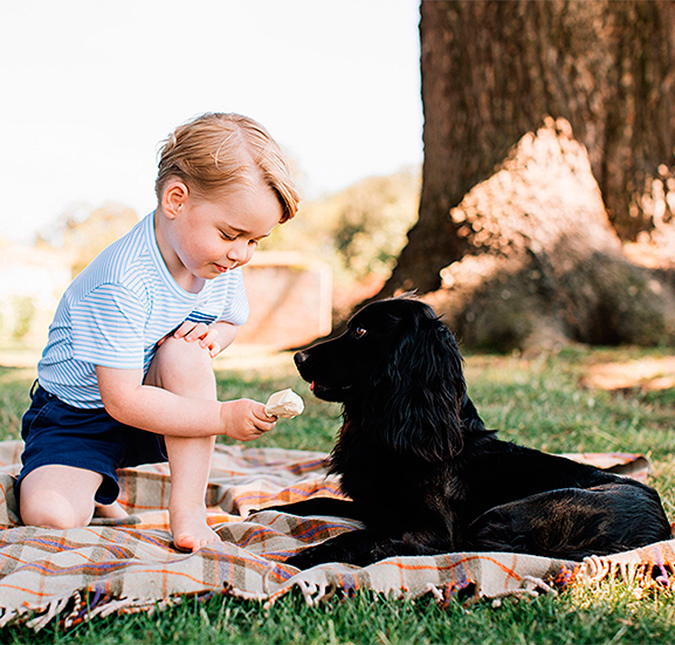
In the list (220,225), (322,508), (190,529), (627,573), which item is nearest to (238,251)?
(220,225)

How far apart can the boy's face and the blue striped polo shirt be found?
0.12 meters

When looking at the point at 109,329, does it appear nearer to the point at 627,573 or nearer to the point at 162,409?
the point at 162,409

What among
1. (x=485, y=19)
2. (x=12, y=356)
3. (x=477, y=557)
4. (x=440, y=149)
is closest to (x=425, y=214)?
(x=440, y=149)

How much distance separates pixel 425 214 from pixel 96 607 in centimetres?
566

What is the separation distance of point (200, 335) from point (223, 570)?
38.7 inches

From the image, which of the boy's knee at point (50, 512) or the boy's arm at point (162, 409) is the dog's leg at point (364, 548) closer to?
the boy's arm at point (162, 409)

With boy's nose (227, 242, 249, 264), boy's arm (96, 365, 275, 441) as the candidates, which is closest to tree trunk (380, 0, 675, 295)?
boy's nose (227, 242, 249, 264)

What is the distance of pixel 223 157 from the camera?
78.5 inches

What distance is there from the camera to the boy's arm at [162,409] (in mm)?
2031

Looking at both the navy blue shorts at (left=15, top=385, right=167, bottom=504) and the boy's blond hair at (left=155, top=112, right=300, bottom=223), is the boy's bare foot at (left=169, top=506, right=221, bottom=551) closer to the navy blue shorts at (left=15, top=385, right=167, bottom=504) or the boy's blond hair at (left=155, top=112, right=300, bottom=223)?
the navy blue shorts at (left=15, top=385, right=167, bottom=504)

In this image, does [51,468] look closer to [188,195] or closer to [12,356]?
[188,195]

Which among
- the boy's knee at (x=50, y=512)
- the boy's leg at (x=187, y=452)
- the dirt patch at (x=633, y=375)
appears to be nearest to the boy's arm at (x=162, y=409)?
the boy's leg at (x=187, y=452)

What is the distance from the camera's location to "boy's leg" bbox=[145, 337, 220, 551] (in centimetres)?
210

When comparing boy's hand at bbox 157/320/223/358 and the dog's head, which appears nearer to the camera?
the dog's head
